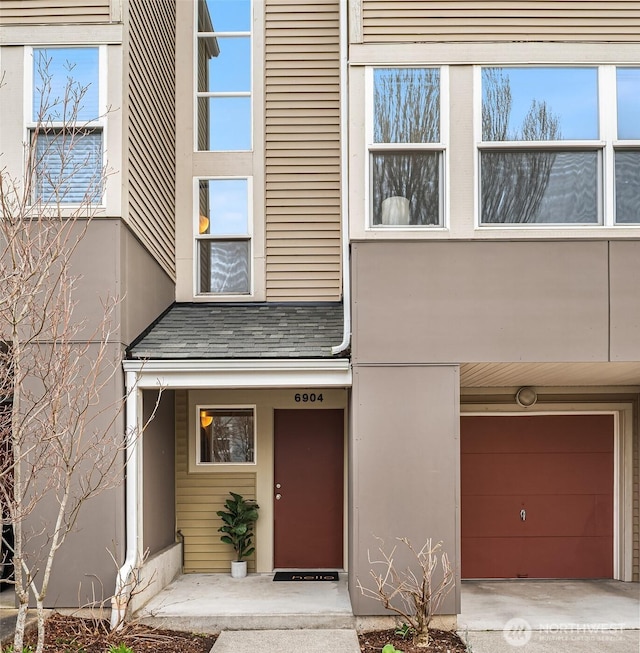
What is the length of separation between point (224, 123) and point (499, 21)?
11.6ft

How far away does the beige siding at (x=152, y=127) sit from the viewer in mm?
6148

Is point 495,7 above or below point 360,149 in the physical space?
above

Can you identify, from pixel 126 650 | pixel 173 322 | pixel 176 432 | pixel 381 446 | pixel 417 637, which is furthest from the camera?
pixel 176 432

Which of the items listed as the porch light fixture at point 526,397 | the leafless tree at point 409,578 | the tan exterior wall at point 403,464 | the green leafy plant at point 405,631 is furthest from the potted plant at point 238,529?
the porch light fixture at point 526,397

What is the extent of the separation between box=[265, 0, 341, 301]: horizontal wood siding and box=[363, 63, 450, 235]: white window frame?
6.32ft

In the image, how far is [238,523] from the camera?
7.16 meters

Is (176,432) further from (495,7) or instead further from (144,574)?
(495,7)

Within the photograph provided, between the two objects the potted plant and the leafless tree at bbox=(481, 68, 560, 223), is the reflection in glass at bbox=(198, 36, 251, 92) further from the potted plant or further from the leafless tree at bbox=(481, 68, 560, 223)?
the potted plant

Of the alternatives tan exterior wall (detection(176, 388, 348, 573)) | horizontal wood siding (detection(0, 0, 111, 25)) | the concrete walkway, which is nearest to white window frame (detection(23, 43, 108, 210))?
horizontal wood siding (detection(0, 0, 111, 25))

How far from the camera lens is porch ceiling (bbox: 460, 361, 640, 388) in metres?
5.84

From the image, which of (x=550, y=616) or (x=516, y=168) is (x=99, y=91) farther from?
(x=550, y=616)

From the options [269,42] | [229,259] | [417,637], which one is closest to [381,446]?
[417,637]

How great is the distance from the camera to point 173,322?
703cm

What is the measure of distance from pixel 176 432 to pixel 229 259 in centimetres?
217
